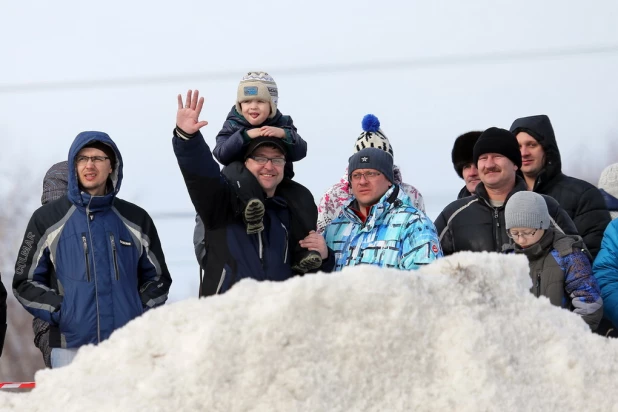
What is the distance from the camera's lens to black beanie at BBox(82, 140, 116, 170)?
474 centimetres

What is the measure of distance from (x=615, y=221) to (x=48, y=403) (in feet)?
10.8

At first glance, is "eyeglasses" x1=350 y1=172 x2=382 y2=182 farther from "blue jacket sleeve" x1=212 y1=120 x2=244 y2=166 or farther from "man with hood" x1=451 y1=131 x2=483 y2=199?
"man with hood" x1=451 y1=131 x2=483 y2=199

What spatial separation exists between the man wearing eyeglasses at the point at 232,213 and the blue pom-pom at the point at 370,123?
1.14m

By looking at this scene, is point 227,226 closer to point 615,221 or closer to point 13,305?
A: point 615,221

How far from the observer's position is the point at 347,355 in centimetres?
241

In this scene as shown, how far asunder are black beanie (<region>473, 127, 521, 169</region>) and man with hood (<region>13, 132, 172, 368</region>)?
6.04ft

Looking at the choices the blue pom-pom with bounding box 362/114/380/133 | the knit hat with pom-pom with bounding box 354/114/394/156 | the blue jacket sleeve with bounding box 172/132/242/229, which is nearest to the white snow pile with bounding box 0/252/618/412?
the blue jacket sleeve with bounding box 172/132/242/229

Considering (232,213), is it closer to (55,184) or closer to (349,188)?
(349,188)

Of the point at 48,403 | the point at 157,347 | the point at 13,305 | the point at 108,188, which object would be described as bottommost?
the point at 13,305

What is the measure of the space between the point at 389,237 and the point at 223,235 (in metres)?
0.79

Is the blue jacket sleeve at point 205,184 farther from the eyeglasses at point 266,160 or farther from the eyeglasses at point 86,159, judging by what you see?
the eyeglasses at point 86,159

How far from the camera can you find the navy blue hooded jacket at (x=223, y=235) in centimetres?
423

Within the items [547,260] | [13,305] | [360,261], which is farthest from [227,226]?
[13,305]

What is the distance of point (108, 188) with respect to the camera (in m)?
4.80
